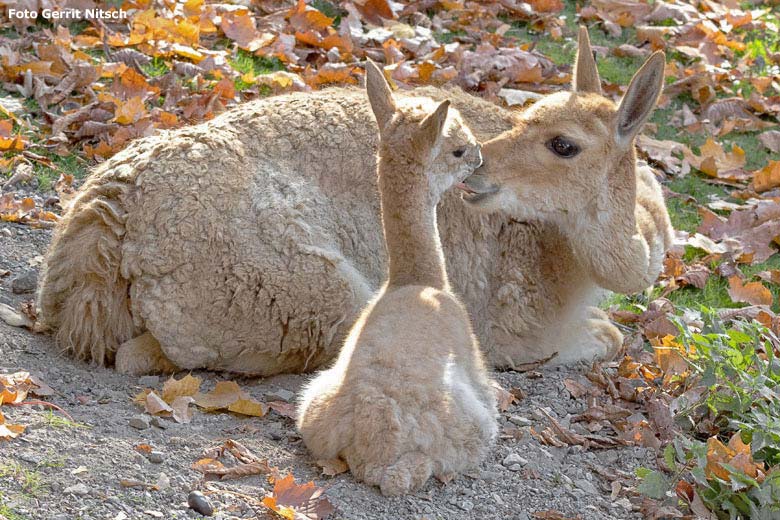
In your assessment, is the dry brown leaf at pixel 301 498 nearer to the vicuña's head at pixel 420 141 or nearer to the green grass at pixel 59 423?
the green grass at pixel 59 423

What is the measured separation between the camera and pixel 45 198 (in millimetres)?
7957

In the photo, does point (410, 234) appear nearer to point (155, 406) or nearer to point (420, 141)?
point (420, 141)

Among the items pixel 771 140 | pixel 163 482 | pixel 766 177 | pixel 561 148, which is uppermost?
pixel 561 148

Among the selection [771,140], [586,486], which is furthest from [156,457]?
[771,140]

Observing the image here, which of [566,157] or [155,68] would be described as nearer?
[566,157]

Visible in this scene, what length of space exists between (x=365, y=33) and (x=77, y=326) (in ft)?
Result: 18.6

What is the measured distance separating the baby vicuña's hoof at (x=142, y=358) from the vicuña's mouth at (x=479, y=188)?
194cm

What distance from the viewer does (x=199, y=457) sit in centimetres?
509

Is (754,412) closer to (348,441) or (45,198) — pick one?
(348,441)

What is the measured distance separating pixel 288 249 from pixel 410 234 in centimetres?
96

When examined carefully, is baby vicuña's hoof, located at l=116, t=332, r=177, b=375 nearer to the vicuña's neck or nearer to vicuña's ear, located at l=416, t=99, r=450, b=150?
the vicuña's neck

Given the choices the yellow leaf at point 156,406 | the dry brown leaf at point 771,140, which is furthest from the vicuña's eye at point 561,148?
the dry brown leaf at point 771,140

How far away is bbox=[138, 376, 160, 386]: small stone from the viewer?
19.9 ft

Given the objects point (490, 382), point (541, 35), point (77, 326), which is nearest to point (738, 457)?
point (490, 382)
